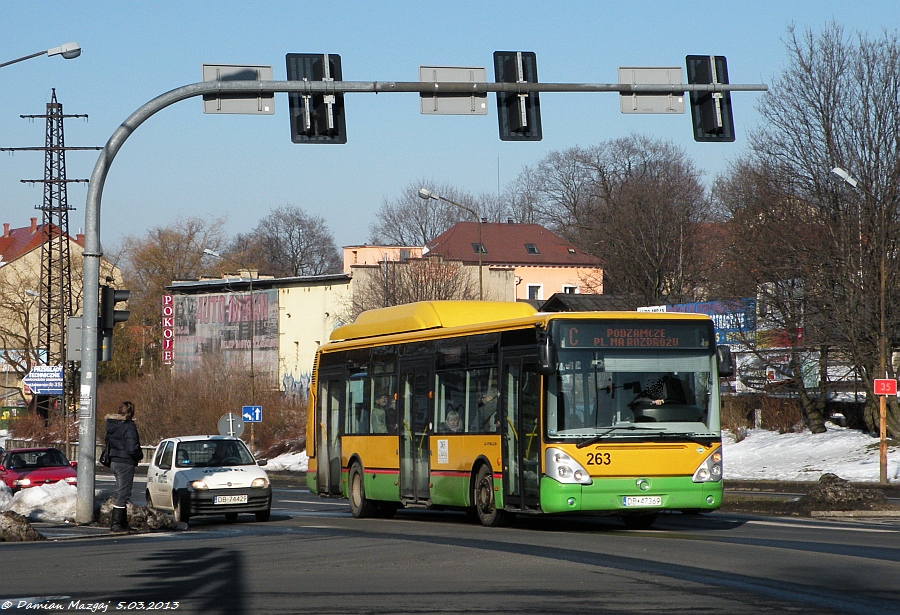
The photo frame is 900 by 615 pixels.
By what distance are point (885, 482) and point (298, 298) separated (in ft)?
192

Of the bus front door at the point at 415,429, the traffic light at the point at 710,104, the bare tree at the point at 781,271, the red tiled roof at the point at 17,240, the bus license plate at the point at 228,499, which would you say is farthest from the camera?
the red tiled roof at the point at 17,240

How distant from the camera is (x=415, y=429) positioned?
67.3 feet

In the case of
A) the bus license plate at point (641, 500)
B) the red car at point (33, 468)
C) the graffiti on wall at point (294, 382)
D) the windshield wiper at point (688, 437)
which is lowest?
the bus license plate at point (641, 500)

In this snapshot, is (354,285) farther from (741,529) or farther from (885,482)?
(741,529)

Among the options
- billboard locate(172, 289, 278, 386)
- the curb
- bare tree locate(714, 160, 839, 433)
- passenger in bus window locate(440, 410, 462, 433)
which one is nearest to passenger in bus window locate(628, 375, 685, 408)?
passenger in bus window locate(440, 410, 462, 433)

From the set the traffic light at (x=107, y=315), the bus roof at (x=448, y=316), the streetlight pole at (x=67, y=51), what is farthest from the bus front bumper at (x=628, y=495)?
the streetlight pole at (x=67, y=51)

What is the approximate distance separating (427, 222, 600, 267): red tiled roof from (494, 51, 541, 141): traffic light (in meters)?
81.9

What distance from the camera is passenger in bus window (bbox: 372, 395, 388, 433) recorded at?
852 inches

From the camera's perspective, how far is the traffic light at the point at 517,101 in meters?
16.8

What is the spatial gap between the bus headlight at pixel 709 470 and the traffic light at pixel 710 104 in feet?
13.9

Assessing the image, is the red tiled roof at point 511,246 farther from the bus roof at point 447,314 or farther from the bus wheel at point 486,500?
the bus wheel at point 486,500

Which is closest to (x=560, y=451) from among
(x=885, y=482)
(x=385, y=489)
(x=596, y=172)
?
(x=385, y=489)

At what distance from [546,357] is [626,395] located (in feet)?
3.91

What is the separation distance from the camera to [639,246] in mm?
80000
